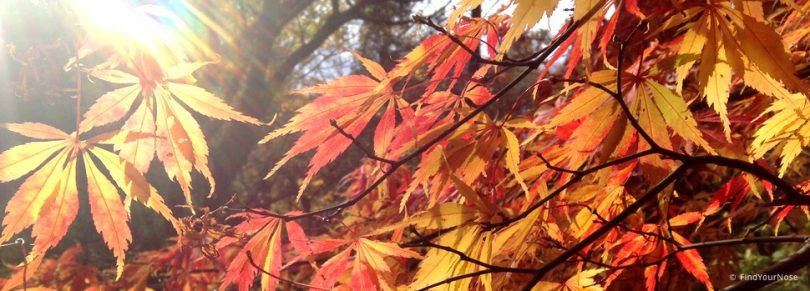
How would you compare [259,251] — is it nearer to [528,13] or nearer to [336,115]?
[336,115]

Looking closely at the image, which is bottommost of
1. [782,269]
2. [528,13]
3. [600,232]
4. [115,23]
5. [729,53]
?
[782,269]

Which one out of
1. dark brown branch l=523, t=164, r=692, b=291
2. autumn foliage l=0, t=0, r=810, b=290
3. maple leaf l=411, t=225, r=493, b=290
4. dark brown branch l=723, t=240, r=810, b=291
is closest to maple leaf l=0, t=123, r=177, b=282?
autumn foliage l=0, t=0, r=810, b=290

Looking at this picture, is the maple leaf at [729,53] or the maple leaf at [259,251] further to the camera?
the maple leaf at [259,251]

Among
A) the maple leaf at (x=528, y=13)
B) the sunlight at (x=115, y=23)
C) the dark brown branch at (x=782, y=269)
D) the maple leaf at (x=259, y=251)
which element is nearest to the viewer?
the maple leaf at (x=528, y=13)

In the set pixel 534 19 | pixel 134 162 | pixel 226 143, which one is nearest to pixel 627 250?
pixel 534 19

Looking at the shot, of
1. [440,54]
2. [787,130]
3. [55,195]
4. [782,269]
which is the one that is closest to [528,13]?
[440,54]

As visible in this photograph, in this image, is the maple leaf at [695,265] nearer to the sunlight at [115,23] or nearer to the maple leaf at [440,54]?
the maple leaf at [440,54]

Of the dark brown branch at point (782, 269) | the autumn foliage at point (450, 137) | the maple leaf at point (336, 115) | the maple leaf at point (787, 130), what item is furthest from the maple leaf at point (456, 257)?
the dark brown branch at point (782, 269)

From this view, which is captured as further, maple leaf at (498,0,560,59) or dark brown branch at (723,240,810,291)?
dark brown branch at (723,240,810,291)

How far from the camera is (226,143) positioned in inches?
193

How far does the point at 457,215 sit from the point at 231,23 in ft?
18.0

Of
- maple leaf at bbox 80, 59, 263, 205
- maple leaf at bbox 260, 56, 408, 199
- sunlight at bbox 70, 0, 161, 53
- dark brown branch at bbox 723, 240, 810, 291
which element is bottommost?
dark brown branch at bbox 723, 240, 810, 291

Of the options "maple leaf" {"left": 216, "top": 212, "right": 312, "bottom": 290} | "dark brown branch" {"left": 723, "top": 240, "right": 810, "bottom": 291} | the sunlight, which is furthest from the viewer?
"dark brown branch" {"left": 723, "top": 240, "right": 810, "bottom": 291}

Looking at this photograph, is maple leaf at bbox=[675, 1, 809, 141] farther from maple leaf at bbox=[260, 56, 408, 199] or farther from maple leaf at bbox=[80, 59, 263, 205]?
maple leaf at bbox=[80, 59, 263, 205]
